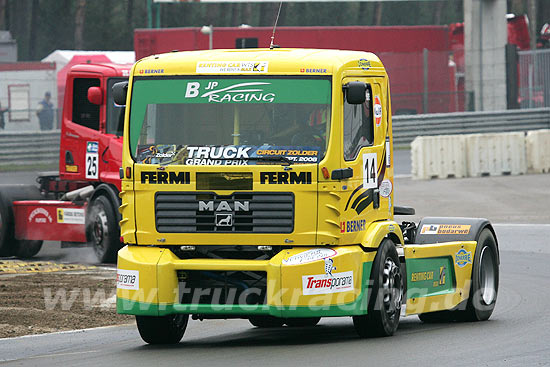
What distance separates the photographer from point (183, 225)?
30.8ft

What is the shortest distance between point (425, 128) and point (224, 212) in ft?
80.7

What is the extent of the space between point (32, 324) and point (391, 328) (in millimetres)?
3586

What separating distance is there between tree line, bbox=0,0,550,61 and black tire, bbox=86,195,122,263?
44263mm

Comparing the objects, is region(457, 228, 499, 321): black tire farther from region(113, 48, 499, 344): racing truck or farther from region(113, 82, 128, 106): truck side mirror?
region(113, 82, 128, 106): truck side mirror

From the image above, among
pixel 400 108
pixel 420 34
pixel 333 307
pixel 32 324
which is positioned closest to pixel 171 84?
pixel 333 307

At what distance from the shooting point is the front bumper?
9.05m

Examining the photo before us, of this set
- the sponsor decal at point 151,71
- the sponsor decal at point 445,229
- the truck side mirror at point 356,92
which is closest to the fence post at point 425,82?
the sponsor decal at point 445,229

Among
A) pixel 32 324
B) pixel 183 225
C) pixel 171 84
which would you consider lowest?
pixel 32 324

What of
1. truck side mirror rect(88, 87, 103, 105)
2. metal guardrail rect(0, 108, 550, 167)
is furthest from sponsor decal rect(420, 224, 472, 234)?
metal guardrail rect(0, 108, 550, 167)

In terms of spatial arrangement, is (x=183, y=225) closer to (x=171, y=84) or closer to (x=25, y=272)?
(x=171, y=84)

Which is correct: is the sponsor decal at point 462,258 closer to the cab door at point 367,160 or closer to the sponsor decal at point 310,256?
the cab door at point 367,160

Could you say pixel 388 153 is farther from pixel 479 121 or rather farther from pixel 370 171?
pixel 479 121

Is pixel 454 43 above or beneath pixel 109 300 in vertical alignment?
above

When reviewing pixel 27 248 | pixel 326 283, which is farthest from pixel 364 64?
pixel 27 248
